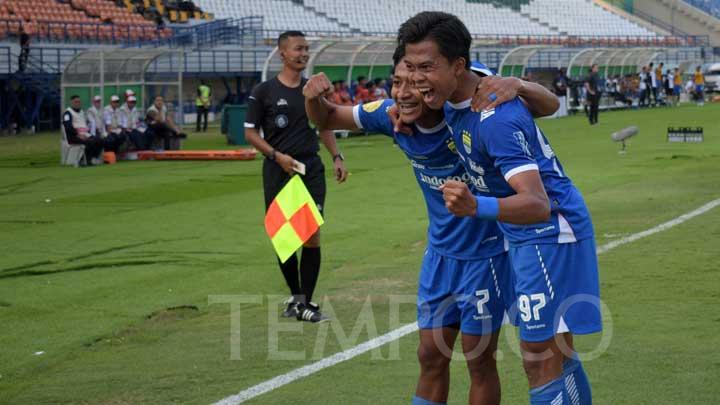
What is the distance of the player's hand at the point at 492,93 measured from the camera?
4.53 meters

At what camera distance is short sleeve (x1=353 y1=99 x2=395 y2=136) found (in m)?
5.38

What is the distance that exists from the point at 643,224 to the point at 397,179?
7.54 metres

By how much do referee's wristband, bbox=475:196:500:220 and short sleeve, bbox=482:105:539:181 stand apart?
0.17 meters

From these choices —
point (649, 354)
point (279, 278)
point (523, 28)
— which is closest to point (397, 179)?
point (279, 278)

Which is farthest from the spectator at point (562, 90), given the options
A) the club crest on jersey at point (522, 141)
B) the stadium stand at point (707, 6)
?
the stadium stand at point (707, 6)

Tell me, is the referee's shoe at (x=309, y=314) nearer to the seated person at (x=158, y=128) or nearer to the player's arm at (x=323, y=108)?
the player's arm at (x=323, y=108)

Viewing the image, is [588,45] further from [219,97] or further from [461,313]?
[461,313]

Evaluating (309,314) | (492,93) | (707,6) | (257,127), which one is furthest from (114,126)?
(707,6)

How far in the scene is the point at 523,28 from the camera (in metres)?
64.2

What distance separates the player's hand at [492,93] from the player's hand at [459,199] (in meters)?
0.53

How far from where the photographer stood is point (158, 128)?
2814 centimetres

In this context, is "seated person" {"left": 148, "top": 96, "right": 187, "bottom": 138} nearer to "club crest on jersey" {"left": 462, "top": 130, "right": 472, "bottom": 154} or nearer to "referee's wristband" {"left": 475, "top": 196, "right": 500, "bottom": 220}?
"club crest on jersey" {"left": 462, "top": 130, "right": 472, "bottom": 154}

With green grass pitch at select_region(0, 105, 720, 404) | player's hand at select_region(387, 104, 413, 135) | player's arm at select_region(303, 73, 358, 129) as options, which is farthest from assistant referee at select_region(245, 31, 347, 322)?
player's hand at select_region(387, 104, 413, 135)

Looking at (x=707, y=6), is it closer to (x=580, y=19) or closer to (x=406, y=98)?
(x=580, y=19)
